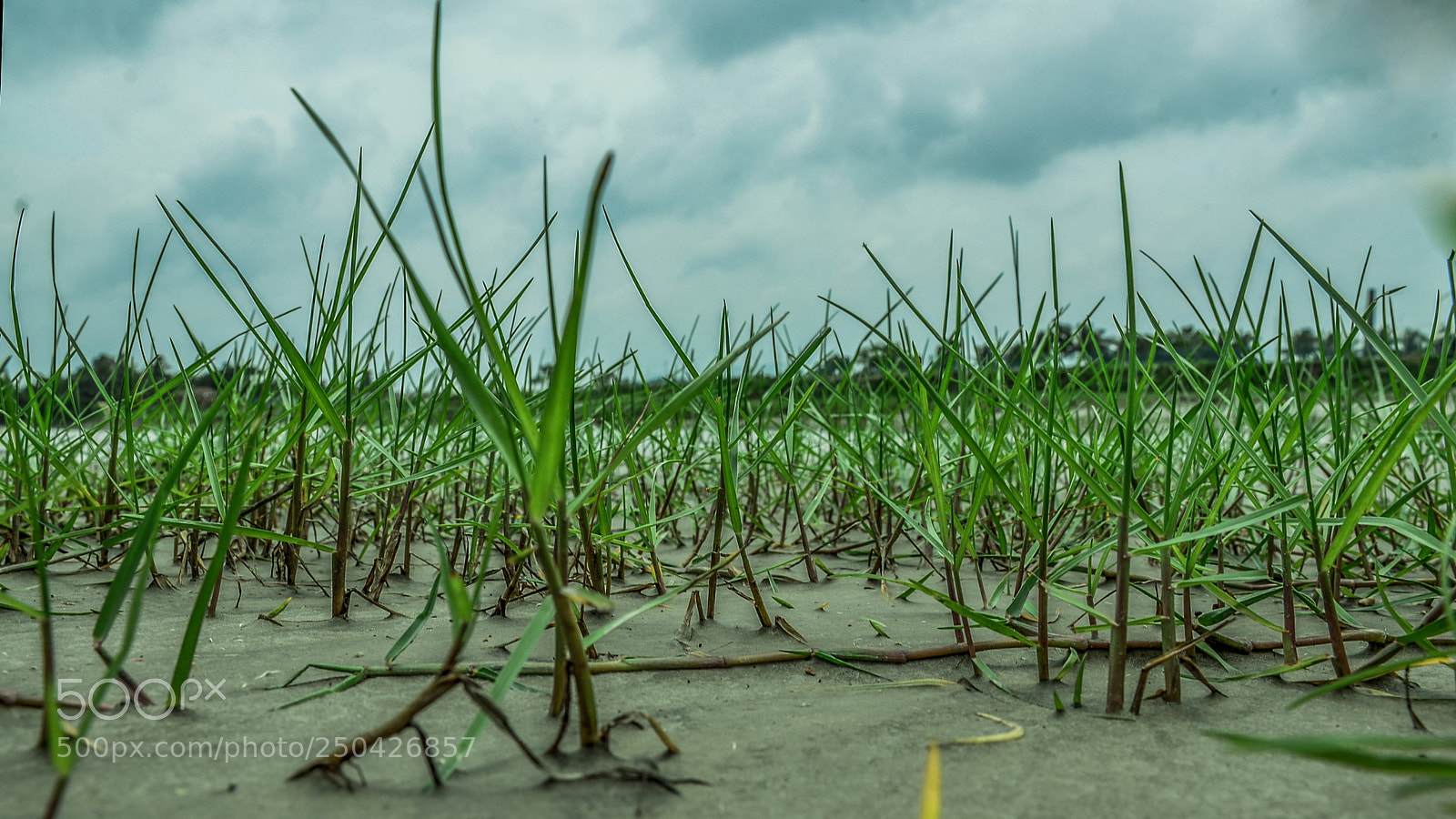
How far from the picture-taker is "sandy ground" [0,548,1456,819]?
60 centimetres

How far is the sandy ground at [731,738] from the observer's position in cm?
60

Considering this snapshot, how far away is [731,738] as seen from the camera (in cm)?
74

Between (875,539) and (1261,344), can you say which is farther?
(875,539)

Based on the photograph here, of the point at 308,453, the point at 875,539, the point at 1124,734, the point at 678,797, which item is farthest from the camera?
the point at 875,539

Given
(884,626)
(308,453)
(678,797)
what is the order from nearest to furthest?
(678,797) < (884,626) < (308,453)

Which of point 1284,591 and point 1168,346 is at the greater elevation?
point 1168,346

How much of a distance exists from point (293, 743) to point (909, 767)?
1.66ft

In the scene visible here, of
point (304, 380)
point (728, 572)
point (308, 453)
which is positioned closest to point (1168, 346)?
point (728, 572)

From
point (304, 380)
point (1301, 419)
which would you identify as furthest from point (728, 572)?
point (1301, 419)

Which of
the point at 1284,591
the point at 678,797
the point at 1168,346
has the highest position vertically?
the point at 1168,346

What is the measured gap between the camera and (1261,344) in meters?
1.00

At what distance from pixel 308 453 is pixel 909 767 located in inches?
49.6

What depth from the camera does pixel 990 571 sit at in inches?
A: 66.8

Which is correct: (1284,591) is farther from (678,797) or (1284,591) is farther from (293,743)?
(293,743)
